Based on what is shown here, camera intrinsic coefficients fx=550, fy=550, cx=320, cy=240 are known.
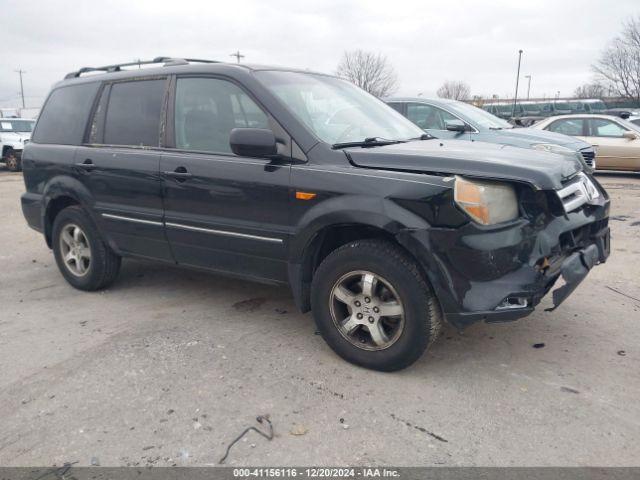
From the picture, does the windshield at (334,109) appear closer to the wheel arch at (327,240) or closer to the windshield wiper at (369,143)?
the windshield wiper at (369,143)

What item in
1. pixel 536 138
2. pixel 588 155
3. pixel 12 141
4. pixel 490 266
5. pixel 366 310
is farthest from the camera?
pixel 12 141

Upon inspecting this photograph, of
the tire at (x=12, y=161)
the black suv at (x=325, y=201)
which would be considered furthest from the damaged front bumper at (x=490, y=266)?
the tire at (x=12, y=161)

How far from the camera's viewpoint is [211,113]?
391 centimetres

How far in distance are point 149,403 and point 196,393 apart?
254mm

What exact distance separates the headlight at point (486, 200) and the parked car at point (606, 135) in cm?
967

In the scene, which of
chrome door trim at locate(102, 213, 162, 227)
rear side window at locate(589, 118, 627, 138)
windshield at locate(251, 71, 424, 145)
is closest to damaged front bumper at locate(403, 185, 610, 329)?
windshield at locate(251, 71, 424, 145)

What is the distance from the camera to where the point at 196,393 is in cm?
308

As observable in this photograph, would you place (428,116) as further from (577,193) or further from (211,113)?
(577,193)

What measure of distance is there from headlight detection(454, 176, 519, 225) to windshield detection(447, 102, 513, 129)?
5.82 meters

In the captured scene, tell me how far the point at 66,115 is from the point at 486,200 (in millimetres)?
3836

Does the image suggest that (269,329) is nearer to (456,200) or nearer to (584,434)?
(456,200)

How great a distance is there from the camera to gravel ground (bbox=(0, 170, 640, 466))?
2566 millimetres

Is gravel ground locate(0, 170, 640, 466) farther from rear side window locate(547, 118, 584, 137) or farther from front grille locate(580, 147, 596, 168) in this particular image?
rear side window locate(547, 118, 584, 137)

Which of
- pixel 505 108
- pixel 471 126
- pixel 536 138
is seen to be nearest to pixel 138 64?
pixel 471 126
